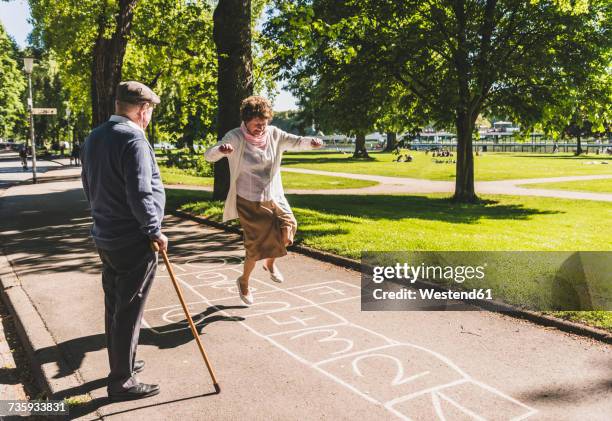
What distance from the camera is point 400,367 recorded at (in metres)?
4.45

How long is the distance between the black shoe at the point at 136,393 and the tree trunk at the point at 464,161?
1719cm

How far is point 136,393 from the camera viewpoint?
3936 mm

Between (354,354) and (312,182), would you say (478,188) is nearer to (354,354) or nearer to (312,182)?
(312,182)

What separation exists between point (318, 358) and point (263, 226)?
1750 millimetres

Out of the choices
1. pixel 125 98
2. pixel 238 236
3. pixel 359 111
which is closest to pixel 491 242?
pixel 238 236

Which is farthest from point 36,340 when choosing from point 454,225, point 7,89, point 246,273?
point 7,89

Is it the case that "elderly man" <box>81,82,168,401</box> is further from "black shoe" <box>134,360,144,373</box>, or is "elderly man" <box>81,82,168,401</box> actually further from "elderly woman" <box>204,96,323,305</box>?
"elderly woman" <box>204,96,323,305</box>

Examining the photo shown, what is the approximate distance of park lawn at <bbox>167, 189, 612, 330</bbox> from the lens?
28.8ft

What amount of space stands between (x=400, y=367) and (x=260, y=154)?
2607 millimetres

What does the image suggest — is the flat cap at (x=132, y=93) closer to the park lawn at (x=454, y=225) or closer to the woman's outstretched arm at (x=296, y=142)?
the woman's outstretched arm at (x=296, y=142)

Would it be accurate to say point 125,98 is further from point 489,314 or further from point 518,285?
point 518,285

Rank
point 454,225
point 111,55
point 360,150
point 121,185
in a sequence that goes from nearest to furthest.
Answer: point 121,185, point 454,225, point 111,55, point 360,150

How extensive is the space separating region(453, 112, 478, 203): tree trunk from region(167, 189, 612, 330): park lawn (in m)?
0.64

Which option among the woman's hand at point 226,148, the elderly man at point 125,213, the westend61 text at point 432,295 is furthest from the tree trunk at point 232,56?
the elderly man at point 125,213
